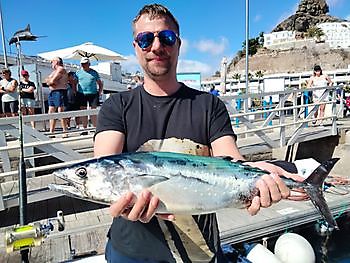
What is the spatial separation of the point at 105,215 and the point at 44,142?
1.39 meters

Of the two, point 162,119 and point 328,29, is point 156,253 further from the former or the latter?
point 328,29

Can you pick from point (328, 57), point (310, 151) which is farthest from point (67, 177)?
point (328, 57)

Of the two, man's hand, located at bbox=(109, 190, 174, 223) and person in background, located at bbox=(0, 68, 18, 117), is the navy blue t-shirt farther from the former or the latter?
person in background, located at bbox=(0, 68, 18, 117)

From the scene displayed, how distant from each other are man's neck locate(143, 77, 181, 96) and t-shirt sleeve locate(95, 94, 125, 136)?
181mm

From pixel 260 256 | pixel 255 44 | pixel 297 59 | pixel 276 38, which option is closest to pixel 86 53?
pixel 260 256

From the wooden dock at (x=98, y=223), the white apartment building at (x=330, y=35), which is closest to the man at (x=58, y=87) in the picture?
the wooden dock at (x=98, y=223)

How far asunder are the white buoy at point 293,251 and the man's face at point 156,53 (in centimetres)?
348

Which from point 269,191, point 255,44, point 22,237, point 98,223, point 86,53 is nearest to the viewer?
point 269,191

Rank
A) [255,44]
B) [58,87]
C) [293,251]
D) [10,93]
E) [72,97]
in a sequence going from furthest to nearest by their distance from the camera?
[255,44]
[72,97]
[10,93]
[58,87]
[293,251]

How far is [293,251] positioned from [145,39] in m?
3.73

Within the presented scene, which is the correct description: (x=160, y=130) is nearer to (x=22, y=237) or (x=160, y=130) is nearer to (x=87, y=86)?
(x=22, y=237)

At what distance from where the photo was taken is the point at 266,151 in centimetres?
864

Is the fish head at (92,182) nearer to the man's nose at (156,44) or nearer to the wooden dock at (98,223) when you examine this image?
the man's nose at (156,44)

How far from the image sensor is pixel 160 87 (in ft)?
6.21
